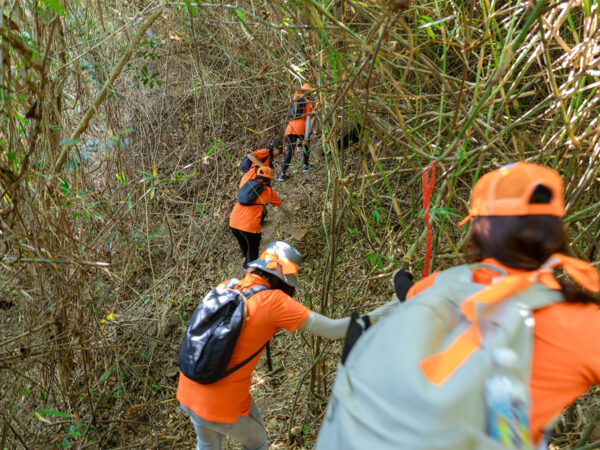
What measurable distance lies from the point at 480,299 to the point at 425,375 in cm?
20

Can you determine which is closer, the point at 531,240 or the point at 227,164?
the point at 531,240

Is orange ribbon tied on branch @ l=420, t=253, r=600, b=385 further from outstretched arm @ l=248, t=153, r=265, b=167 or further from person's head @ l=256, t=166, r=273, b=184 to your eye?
outstretched arm @ l=248, t=153, r=265, b=167

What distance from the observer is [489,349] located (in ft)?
2.72

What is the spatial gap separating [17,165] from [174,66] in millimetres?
5086

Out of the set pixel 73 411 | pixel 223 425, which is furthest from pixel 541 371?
pixel 73 411

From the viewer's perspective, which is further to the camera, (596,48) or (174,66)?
(174,66)

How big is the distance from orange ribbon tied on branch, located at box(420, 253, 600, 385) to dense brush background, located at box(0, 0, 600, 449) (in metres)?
0.68

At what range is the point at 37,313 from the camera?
2551mm

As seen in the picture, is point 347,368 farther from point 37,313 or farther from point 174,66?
point 174,66

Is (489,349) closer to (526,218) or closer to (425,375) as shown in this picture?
(425,375)

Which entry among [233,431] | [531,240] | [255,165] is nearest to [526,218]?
[531,240]

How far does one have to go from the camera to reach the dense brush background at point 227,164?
1.80m

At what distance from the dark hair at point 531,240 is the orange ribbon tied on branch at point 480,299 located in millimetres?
24

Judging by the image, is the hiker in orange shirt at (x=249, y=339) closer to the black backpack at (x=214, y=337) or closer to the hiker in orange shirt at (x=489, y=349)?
the black backpack at (x=214, y=337)
